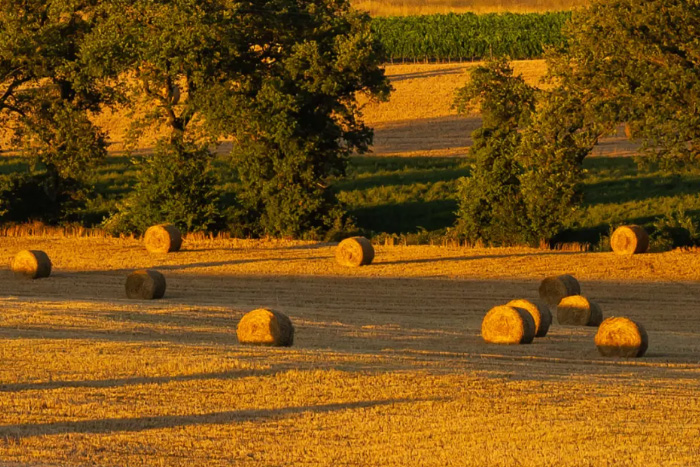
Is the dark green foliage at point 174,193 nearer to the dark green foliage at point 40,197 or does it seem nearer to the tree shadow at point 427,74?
the dark green foliage at point 40,197

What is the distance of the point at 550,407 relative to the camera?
1417cm

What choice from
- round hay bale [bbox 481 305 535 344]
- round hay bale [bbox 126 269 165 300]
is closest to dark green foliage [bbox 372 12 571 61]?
round hay bale [bbox 126 269 165 300]

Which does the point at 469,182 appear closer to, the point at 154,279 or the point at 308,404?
the point at 154,279

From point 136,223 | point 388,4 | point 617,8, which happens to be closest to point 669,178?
point 617,8

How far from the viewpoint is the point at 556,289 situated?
27.3 metres

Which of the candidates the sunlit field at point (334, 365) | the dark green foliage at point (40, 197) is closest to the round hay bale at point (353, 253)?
the sunlit field at point (334, 365)

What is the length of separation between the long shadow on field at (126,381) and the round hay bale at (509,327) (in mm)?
5679

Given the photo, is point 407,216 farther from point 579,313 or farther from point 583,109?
point 579,313

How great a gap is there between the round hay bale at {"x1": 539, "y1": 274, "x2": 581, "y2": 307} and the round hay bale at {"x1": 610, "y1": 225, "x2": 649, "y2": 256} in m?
7.26

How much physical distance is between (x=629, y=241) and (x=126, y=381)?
22.2 m

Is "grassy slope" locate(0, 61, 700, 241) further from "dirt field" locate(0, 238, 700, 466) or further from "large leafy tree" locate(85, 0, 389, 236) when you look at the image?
"dirt field" locate(0, 238, 700, 466)

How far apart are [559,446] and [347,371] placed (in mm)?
4195

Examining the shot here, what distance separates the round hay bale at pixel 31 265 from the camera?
29.5 meters

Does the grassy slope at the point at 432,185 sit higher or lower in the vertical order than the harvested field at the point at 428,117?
lower
